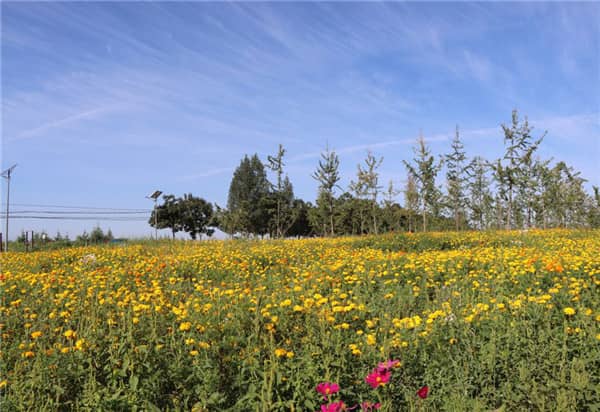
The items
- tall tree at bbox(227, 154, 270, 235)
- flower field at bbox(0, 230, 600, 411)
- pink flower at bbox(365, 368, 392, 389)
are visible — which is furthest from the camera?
tall tree at bbox(227, 154, 270, 235)


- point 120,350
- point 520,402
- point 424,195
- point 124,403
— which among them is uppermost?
point 424,195

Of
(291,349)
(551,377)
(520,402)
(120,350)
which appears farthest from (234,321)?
(551,377)

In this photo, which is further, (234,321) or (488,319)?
(488,319)

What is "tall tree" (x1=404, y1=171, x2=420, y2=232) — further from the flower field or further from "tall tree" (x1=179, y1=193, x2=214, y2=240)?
"tall tree" (x1=179, y1=193, x2=214, y2=240)

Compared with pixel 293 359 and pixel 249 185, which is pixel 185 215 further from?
pixel 293 359

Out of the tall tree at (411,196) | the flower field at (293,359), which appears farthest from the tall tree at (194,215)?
the flower field at (293,359)

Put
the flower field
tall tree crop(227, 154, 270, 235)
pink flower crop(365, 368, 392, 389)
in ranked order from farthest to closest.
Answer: tall tree crop(227, 154, 270, 235) → the flower field → pink flower crop(365, 368, 392, 389)

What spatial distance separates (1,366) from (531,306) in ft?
13.4

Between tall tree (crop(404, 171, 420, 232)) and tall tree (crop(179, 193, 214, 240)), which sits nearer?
tall tree (crop(404, 171, 420, 232))

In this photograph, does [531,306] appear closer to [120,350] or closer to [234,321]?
[234,321]

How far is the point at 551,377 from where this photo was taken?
9.34ft

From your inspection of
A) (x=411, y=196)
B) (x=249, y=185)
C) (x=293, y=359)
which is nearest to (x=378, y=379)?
(x=293, y=359)

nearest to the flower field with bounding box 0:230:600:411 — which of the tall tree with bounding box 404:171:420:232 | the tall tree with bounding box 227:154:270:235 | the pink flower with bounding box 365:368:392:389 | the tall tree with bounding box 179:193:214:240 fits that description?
the pink flower with bounding box 365:368:392:389

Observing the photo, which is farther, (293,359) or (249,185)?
(249,185)
